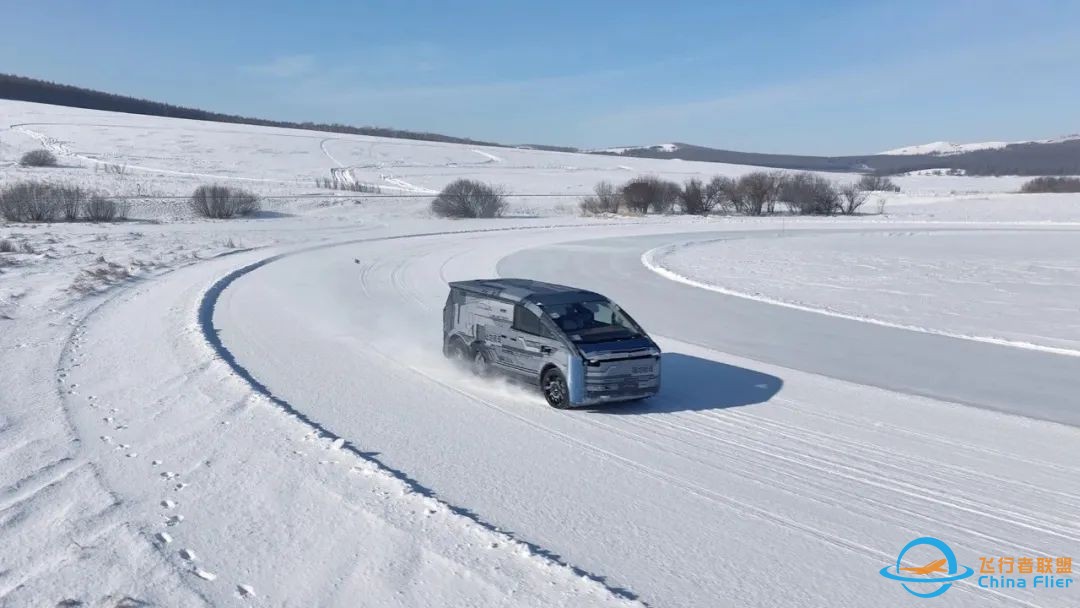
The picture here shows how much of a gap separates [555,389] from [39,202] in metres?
44.6

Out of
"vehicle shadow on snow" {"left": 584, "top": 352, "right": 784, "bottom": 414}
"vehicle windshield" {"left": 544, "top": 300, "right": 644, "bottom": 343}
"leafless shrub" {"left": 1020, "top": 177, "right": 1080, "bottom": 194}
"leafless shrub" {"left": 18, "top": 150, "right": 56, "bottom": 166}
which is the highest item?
"leafless shrub" {"left": 18, "top": 150, "right": 56, "bottom": 166}

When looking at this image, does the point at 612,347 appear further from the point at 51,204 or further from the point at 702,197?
the point at 702,197

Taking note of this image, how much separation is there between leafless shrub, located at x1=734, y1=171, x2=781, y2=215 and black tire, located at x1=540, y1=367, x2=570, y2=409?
65.7 m

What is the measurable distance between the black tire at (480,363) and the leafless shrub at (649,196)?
191 ft

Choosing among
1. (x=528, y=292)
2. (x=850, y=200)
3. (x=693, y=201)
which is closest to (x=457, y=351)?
(x=528, y=292)

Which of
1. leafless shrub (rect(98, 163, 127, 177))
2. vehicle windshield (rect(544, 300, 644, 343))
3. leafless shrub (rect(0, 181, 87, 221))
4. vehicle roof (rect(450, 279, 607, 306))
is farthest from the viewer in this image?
leafless shrub (rect(98, 163, 127, 177))

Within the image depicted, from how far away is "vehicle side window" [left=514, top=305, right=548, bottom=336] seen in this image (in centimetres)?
1294

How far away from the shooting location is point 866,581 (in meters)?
7.25

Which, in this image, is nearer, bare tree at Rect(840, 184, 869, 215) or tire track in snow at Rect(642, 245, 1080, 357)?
tire track in snow at Rect(642, 245, 1080, 357)

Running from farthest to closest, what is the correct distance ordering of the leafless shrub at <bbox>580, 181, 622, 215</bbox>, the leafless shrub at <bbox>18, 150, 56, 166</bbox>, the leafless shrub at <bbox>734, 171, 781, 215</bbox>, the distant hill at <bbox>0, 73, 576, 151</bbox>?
the distant hill at <bbox>0, 73, 576, 151</bbox>
the leafless shrub at <bbox>734, 171, 781, 215</bbox>
the leafless shrub at <bbox>580, 181, 622, 215</bbox>
the leafless shrub at <bbox>18, 150, 56, 166</bbox>

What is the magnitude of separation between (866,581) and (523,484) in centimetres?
353

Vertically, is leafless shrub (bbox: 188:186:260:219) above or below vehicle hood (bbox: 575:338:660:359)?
below

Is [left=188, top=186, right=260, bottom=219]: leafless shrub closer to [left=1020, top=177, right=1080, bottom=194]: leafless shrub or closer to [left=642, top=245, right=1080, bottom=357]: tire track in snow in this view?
[left=642, top=245, right=1080, bottom=357]: tire track in snow

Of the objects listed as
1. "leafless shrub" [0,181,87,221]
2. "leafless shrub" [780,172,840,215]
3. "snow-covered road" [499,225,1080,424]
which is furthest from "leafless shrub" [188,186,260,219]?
"leafless shrub" [780,172,840,215]
